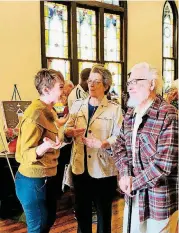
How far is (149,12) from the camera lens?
21.2 ft

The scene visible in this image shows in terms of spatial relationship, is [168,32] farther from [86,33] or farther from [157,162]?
[157,162]

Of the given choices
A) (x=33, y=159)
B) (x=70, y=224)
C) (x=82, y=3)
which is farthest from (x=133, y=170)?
(x=82, y=3)

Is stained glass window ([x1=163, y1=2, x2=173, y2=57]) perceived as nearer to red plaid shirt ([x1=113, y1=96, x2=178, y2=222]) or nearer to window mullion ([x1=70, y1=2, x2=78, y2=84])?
window mullion ([x1=70, y1=2, x2=78, y2=84])

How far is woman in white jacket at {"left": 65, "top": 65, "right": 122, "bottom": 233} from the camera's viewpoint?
2.67 metres

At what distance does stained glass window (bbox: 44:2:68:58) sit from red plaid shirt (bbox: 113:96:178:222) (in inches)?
128

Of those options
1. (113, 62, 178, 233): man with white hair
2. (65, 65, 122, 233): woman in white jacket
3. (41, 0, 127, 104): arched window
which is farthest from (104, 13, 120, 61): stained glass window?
(113, 62, 178, 233): man with white hair

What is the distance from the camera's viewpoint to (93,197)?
2754 millimetres

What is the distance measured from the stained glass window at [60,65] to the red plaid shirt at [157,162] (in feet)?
10.5

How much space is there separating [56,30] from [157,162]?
362cm

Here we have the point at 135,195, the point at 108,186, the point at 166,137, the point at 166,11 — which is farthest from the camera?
the point at 166,11

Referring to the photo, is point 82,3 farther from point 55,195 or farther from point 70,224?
point 55,195

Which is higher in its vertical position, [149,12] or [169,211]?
[149,12]

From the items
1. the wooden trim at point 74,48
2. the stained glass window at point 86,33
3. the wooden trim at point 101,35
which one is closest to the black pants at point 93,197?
the wooden trim at point 74,48

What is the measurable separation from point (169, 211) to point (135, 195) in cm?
21
